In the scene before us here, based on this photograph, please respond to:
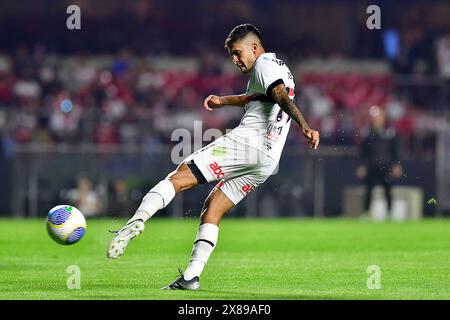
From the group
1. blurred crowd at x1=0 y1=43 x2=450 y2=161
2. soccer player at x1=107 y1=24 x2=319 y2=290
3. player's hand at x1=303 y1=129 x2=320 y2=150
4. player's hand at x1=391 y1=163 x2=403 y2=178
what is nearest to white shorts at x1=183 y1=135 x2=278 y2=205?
soccer player at x1=107 y1=24 x2=319 y2=290

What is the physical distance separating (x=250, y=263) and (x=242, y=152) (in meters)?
3.43

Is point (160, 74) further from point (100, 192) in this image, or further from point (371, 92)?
point (100, 192)

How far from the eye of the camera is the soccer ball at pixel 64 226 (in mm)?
10156

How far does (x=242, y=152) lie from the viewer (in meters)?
9.32

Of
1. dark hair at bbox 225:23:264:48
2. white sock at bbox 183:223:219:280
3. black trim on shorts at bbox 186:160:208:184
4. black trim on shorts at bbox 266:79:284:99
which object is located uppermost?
dark hair at bbox 225:23:264:48

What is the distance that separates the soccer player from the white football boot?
529 millimetres

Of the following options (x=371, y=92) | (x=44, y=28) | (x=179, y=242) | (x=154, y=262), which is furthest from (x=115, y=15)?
(x=154, y=262)

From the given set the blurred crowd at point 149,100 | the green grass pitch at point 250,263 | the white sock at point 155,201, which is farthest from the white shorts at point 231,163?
the blurred crowd at point 149,100

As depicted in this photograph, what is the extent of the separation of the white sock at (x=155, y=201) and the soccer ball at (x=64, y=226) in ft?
4.79

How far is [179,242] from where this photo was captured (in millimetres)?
16312

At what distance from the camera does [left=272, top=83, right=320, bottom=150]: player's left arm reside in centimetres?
870

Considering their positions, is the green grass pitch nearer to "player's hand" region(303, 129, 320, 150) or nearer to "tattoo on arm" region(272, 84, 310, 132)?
"player's hand" region(303, 129, 320, 150)

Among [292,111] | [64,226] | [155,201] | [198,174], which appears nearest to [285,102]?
[292,111]
